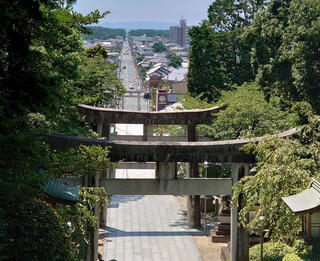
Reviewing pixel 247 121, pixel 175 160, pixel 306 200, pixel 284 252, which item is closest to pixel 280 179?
pixel 306 200

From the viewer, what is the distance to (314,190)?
15.8 meters

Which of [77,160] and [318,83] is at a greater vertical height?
[318,83]

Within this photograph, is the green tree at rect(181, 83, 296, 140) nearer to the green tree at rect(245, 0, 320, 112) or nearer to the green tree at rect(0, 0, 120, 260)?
the green tree at rect(245, 0, 320, 112)

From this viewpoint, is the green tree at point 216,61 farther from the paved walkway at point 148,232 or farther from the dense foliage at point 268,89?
the paved walkway at point 148,232

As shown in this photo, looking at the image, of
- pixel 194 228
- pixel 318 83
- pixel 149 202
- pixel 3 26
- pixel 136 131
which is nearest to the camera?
pixel 3 26

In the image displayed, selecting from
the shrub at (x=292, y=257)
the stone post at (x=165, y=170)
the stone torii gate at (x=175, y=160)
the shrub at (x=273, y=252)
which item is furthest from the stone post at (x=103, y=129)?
the shrub at (x=292, y=257)

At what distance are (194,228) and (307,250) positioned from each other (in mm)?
13828

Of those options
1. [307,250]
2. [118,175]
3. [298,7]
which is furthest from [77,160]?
[118,175]

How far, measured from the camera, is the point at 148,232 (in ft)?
100

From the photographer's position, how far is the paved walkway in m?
26.7

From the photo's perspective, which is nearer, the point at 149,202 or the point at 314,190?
the point at 314,190

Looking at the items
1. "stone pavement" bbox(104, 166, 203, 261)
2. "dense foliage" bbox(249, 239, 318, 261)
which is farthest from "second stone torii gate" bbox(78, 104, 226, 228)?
"dense foliage" bbox(249, 239, 318, 261)

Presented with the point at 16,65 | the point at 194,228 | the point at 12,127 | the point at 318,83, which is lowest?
the point at 194,228

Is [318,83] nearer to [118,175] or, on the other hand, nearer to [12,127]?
[118,175]
